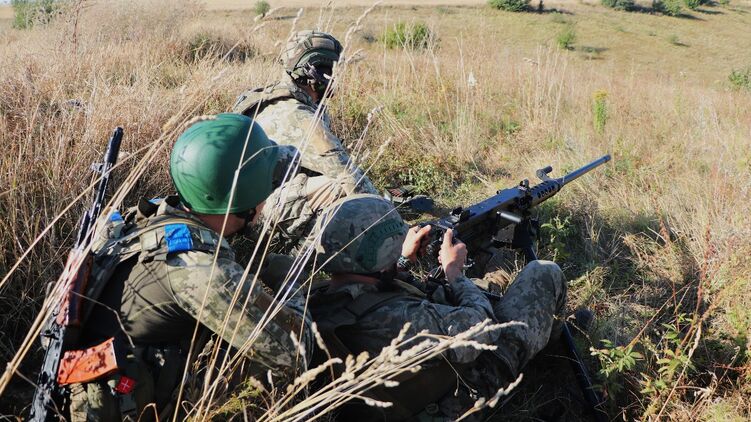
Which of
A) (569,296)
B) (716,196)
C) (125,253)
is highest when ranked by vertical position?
(125,253)

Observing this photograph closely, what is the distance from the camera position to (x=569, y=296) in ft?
13.7

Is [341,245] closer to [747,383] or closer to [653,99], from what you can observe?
[747,383]

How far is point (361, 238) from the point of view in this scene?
8.63 ft

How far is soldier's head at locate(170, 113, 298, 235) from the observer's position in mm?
2256

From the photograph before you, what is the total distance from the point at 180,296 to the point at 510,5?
39.5 meters

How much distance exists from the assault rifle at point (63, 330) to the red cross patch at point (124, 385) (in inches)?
7.3

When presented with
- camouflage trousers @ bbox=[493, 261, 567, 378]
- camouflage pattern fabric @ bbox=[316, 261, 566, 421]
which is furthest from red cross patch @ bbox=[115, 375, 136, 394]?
camouflage trousers @ bbox=[493, 261, 567, 378]

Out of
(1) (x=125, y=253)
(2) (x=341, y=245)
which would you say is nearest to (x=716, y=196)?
(2) (x=341, y=245)

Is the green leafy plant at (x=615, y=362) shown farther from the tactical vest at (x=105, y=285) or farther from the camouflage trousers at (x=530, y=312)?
the tactical vest at (x=105, y=285)

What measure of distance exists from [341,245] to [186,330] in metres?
0.78

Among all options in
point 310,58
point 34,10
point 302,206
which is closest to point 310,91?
point 310,58

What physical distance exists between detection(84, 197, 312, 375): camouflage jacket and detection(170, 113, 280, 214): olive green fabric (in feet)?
0.47

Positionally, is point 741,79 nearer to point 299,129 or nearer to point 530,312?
point 299,129

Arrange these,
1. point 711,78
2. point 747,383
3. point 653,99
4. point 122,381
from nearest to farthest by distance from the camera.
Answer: point 122,381 → point 747,383 → point 653,99 → point 711,78
